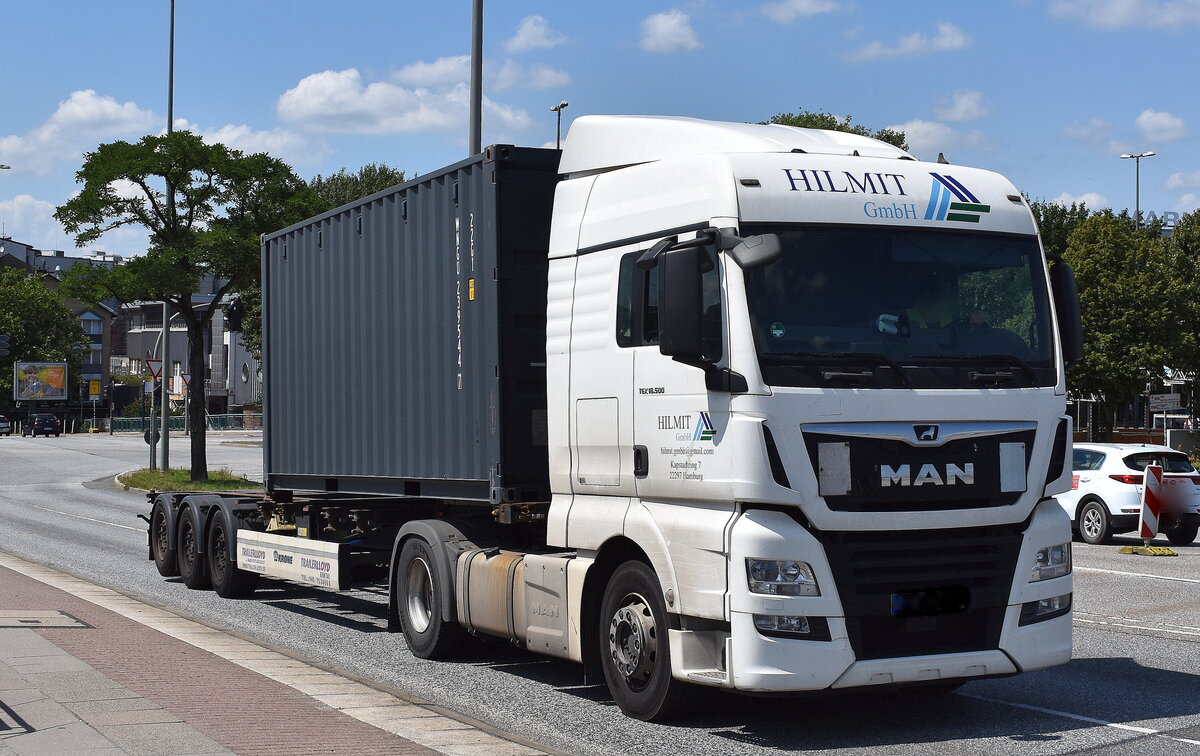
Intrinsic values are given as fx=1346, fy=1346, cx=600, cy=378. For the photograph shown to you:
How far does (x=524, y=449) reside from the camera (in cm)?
927

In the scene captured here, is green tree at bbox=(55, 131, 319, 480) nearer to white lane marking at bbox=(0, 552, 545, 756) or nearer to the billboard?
white lane marking at bbox=(0, 552, 545, 756)

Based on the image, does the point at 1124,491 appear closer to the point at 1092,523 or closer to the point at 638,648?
the point at 1092,523

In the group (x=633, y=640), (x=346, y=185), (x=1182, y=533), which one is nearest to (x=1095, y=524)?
(x=1182, y=533)

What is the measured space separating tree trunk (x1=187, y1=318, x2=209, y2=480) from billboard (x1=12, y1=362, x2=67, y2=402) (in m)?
88.0

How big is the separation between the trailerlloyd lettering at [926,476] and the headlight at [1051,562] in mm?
655

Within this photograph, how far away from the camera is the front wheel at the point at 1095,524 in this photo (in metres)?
20.3

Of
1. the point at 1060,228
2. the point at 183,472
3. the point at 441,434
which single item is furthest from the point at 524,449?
the point at 1060,228

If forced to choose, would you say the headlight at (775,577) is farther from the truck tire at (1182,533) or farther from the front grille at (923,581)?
the truck tire at (1182,533)

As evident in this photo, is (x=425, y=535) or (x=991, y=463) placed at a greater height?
(x=991, y=463)

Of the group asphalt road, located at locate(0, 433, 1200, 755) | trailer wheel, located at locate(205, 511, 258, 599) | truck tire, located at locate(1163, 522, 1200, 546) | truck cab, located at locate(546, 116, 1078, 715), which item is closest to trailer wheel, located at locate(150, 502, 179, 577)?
asphalt road, located at locate(0, 433, 1200, 755)

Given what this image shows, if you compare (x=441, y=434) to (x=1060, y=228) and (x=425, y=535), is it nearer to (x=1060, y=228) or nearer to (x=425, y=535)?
(x=425, y=535)

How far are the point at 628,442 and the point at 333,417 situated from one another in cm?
517

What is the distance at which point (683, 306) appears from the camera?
701 cm

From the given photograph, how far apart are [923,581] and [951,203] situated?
7.20 ft
